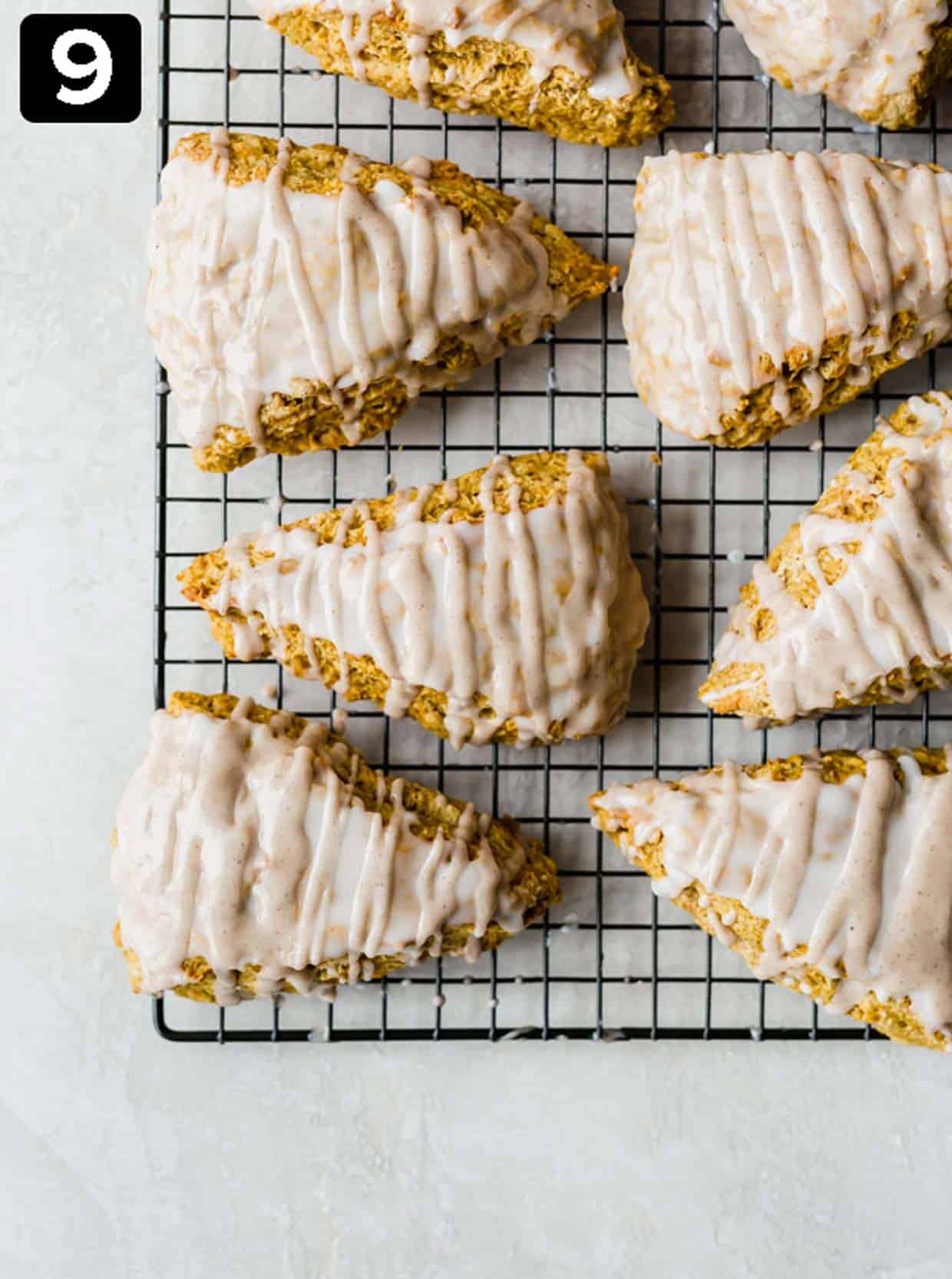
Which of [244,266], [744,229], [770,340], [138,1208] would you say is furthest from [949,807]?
[138,1208]

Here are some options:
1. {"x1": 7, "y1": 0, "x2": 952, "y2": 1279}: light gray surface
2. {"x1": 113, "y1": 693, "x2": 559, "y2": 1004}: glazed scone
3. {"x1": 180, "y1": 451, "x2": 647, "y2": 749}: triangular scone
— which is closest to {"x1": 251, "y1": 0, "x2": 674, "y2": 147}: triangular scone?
{"x1": 7, "y1": 0, "x2": 952, "y2": 1279}: light gray surface

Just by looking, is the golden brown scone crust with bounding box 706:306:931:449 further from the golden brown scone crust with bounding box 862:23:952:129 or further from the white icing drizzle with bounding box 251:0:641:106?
the white icing drizzle with bounding box 251:0:641:106

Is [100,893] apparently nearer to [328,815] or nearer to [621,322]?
[328,815]

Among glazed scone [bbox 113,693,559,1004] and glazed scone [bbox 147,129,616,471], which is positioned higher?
glazed scone [bbox 147,129,616,471]

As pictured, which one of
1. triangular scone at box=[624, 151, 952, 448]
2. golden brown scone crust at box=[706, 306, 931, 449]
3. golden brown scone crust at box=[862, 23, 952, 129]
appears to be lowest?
golden brown scone crust at box=[706, 306, 931, 449]

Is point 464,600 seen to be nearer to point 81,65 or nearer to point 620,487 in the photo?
point 620,487

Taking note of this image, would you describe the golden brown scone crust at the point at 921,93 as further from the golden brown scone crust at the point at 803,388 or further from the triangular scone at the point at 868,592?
the triangular scone at the point at 868,592

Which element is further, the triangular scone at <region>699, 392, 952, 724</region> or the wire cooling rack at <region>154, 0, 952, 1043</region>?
the wire cooling rack at <region>154, 0, 952, 1043</region>

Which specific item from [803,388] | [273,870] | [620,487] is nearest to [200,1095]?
[273,870]
